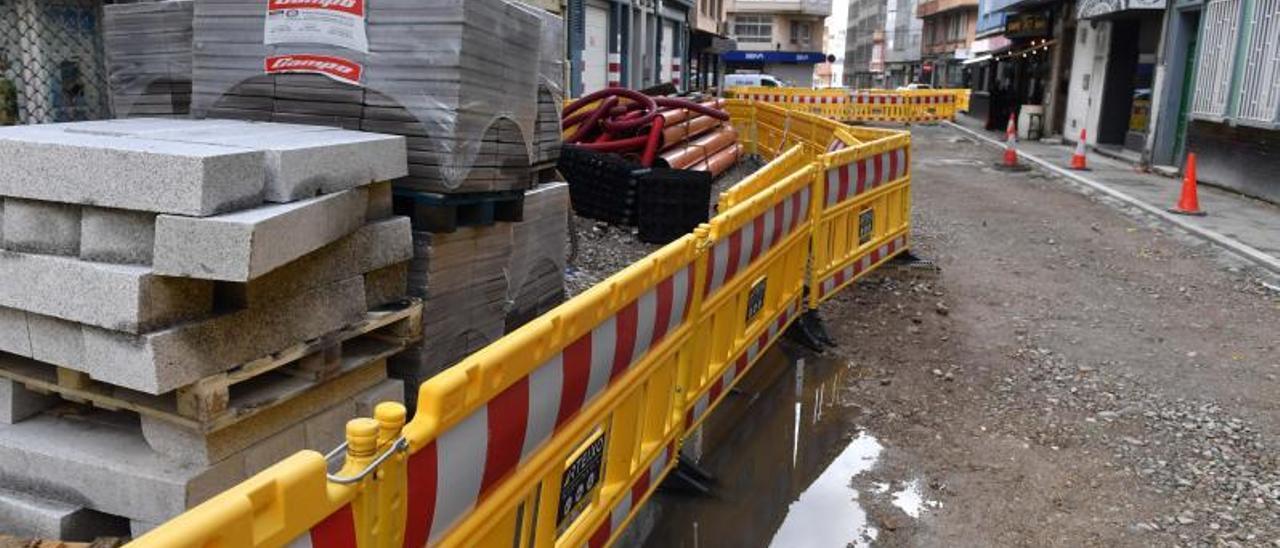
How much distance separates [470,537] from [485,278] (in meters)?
2.67

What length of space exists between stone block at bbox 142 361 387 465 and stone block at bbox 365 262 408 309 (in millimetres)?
265

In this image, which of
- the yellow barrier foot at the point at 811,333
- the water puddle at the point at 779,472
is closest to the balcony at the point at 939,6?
the yellow barrier foot at the point at 811,333

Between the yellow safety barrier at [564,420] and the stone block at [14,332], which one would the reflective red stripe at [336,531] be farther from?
the stone block at [14,332]

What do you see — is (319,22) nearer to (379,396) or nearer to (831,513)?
(379,396)

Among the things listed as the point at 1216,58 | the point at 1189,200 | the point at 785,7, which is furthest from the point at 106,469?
the point at 785,7

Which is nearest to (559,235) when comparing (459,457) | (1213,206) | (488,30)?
(488,30)

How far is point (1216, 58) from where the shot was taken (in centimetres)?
1530

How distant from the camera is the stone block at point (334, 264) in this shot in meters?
3.06

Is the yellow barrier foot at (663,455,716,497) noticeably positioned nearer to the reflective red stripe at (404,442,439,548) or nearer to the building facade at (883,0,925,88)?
the reflective red stripe at (404,442,439,548)

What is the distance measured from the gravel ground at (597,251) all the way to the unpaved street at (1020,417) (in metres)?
1.95

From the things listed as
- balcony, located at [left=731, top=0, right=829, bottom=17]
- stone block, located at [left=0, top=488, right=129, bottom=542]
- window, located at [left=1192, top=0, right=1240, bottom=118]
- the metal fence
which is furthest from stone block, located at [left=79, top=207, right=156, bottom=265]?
balcony, located at [left=731, top=0, right=829, bottom=17]

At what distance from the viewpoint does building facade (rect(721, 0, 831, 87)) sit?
75.7 m

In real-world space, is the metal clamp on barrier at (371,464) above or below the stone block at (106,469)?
above

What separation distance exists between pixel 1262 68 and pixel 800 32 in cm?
6737
